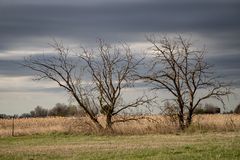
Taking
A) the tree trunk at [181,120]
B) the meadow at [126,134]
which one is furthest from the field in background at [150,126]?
the tree trunk at [181,120]

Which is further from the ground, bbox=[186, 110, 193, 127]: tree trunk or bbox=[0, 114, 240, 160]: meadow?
bbox=[186, 110, 193, 127]: tree trunk

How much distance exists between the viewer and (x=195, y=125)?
37250mm

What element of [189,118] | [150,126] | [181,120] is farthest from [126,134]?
[189,118]

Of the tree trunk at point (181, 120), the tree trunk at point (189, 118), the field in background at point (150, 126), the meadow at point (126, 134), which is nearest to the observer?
the meadow at point (126, 134)

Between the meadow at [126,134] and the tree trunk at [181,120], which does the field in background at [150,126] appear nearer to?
the meadow at [126,134]

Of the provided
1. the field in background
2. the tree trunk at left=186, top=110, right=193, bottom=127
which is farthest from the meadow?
the tree trunk at left=186, top=110, right=193, bottom=127

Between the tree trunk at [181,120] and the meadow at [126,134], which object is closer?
the meadow at [126,134]

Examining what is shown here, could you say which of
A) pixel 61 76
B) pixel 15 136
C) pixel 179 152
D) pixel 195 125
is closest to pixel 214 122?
pixel 195 125

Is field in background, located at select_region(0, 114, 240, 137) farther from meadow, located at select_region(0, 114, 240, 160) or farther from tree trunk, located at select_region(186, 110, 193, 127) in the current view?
tree trunk, located at select_region(186, 110, 193, 127)

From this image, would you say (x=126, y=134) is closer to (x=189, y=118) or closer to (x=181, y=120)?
(x=181, y=120)

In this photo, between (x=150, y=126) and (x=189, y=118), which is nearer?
(x=150, y=126)

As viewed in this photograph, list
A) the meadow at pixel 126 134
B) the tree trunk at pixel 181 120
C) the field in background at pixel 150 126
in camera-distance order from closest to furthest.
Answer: the meadow at pixel 126 134
the field in background at pixel 150 126
the tree trunk at pixel 181 120

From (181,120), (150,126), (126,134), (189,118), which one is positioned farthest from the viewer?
(189,118)

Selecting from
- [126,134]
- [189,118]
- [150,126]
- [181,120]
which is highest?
[189,118]
